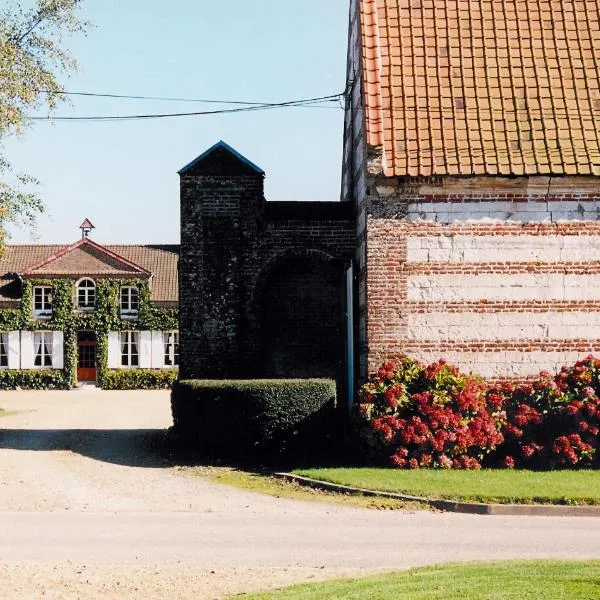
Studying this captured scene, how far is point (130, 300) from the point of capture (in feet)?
155

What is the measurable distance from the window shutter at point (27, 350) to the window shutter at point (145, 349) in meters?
5.37

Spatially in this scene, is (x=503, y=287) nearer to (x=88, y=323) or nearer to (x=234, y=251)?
(x=234, y=251)

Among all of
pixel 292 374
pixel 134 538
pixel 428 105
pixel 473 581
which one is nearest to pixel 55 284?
pixel 292 374

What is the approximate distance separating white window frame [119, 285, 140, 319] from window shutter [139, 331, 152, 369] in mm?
1065

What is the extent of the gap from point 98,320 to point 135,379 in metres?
3.48

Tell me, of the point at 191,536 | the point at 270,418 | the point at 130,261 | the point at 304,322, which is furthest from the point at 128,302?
the point at 191,536

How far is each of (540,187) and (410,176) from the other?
232 cm

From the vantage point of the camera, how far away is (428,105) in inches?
688

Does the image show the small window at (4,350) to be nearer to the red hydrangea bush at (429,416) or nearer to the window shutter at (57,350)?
the window shutter at (57,350)

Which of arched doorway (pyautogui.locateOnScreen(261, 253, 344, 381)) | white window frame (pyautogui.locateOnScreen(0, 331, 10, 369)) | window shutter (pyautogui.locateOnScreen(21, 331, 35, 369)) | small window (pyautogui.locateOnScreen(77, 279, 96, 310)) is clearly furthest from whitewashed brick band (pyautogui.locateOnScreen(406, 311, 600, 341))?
white window frame (pyautogui.locateOnScreen(0, 331, 10, 369))

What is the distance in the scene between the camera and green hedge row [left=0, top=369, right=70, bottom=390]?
46.1 meters

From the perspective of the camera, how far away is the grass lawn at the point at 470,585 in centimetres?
762

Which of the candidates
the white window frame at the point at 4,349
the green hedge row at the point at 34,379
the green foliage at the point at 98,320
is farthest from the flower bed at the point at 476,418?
the white window frame at the point at 4,349

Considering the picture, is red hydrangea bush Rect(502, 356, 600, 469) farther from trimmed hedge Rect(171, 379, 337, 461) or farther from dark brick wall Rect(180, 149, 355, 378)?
dark brick wall Rect(180, 149, 355, 378)
